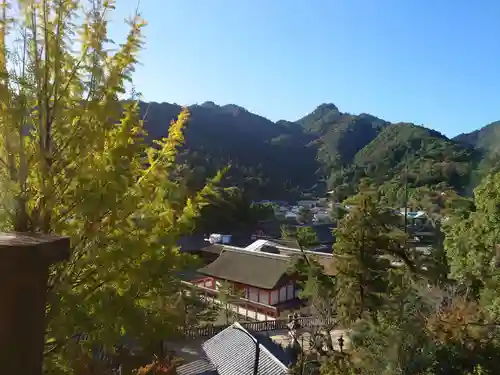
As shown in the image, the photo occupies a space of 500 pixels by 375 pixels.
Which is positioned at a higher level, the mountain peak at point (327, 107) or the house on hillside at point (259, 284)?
the mountain peak at point (327, 107)

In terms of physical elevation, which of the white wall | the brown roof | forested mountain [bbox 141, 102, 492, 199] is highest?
forested mountain [bbox 141, 102, 492, 199]

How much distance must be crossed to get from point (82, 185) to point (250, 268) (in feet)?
81.6

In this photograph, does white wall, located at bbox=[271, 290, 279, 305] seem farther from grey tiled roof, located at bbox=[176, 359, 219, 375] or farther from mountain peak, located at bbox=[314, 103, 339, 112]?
mountain peak, located at bbox=[314, 103, 339, 112]

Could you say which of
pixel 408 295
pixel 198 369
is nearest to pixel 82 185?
pixel 408 295

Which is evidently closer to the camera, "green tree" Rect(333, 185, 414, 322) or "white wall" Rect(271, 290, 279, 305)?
"green tree" Rect(333, 185, 414, 322)

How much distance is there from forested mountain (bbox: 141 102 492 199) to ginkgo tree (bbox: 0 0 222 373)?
4260 cm

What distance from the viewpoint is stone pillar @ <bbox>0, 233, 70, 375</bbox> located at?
1.42 meters

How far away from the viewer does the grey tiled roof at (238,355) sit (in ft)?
36.2

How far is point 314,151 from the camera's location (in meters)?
127

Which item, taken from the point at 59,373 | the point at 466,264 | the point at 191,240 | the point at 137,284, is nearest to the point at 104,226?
the point at 137,284

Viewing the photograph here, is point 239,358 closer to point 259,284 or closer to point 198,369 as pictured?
point 198,369

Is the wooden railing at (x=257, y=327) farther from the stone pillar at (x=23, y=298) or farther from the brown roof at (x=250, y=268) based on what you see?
the stone pillar at (x=23, y=298)

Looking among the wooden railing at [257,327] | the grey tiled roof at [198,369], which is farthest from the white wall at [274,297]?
the grey tiled roof at [198,369]

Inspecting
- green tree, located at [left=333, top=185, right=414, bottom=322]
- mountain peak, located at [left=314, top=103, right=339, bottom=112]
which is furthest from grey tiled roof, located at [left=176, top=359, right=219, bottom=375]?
mountain peak, located at [left=314, top=103, right=339, bottom=112]
